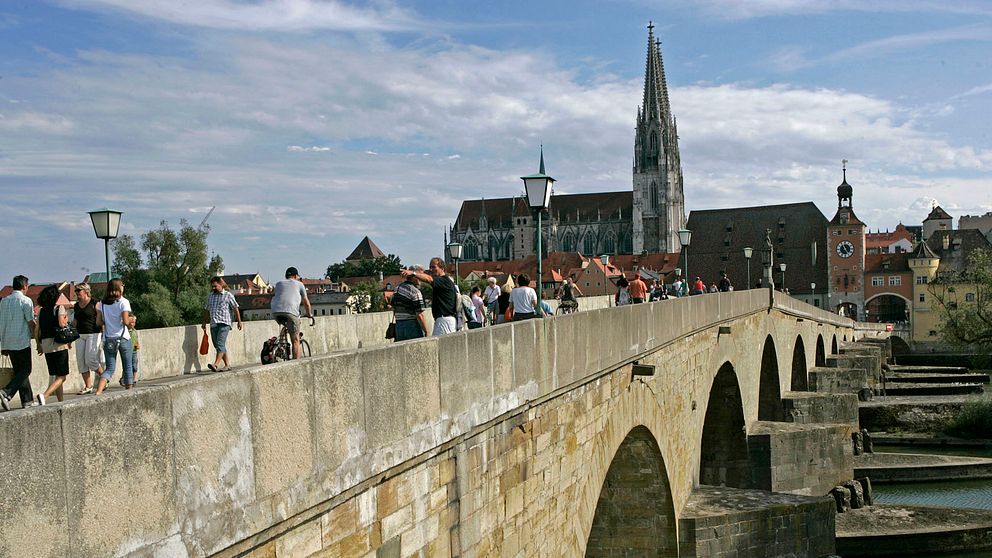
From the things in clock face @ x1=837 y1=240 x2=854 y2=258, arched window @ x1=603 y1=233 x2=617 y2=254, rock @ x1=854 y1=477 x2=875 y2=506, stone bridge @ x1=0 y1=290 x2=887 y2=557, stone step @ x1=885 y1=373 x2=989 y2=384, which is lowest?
stone step @ x1=885 y1=373 x2=989 y2=384

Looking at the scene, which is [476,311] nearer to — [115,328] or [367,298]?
[115,328]

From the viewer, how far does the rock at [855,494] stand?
26.2 meters

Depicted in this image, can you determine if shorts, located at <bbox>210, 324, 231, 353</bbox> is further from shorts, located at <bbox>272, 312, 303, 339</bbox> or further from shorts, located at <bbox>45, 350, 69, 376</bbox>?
shorts, located at <bbox>45, 350, 69, 376</bbox>

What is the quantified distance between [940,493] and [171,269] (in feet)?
121

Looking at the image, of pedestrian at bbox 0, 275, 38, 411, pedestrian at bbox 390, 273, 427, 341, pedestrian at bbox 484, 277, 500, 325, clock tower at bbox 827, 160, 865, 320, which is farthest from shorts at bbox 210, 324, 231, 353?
clock tower at bbox 827, 160, 865, 320

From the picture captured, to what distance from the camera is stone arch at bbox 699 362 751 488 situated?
80.7 feet

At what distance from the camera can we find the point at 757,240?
111062 mm

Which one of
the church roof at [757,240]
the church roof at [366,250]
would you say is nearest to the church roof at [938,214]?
the church roof at [757,240]

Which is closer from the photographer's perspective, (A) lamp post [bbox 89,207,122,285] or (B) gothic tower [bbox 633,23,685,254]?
(A) lamp post [bbox 89,207,122,285]

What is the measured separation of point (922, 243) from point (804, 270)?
13170mm

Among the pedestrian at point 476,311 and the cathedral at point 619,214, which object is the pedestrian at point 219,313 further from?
the cathedral at point 619,214

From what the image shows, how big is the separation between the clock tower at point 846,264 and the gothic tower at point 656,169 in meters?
41.1

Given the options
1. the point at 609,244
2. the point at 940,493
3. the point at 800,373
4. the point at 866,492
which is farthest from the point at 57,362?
the point at 609,244

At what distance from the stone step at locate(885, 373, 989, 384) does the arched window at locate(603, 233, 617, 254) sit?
100.0m
